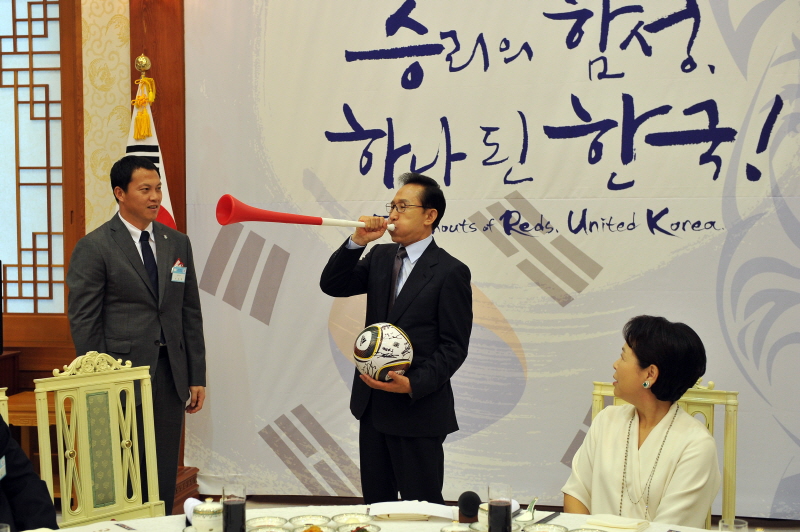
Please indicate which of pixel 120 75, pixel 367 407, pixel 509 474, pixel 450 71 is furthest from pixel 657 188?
pixel 120 75

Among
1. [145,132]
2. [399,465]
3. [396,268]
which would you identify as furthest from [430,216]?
[145,132]

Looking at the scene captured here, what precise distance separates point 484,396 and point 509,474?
0.38m

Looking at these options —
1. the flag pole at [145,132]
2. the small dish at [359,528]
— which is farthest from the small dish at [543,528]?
the flag pole at [145,132]

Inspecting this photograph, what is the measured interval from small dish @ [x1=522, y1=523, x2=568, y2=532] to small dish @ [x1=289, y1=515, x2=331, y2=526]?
427 millimetres

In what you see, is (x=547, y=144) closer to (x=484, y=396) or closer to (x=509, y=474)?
(x=484, y=396)

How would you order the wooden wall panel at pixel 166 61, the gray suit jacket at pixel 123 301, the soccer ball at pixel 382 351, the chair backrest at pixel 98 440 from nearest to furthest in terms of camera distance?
the chair backrest at pixel 98 440
the soccer ball at pixel 382 351
the gray suit jacket at pixel 123 301
the wooden wall panel at pixel 166 61

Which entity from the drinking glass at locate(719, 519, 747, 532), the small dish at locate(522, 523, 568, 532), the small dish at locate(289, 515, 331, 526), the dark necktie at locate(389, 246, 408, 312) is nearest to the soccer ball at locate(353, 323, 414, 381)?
the dark necktie at locate(389, 246, 408, 312)

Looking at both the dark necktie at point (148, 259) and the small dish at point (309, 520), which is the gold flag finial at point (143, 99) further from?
the small dish at point (309, 520)

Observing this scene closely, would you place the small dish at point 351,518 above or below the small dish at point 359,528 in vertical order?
below

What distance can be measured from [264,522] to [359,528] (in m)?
0.22

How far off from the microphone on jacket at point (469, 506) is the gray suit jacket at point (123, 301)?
1550 mm

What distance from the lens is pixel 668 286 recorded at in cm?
333

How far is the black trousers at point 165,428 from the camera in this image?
2.77 meters

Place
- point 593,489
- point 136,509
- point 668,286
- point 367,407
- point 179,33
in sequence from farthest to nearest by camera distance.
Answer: point 179,33, point 668,286, point 367,407, point 136,509, point 593,489
